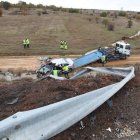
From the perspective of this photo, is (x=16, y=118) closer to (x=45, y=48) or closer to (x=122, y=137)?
(x=122, y=137)

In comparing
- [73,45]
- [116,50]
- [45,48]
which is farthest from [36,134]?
[73,45]

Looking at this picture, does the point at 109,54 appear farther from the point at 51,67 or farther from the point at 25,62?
the point at 25,62

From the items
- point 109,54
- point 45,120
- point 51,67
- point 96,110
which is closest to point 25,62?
point 51,67

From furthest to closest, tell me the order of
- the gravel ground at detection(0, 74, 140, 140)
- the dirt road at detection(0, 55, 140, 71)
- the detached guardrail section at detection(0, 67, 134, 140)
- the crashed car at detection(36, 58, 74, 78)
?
the dirt road at detection(0, 55, 140, 71)
the crashed car at detection(36, 58, 74, 78)
the gravel ground at detection(0, 74, 140, 140)
the detached guardrail section at detection(0, 67, 134, 140)

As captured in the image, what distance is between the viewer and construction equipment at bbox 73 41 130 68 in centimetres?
1563

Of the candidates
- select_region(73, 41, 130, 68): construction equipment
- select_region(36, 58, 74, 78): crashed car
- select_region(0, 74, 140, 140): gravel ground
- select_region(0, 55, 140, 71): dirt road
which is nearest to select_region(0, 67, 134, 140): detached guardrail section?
select_region(0, 74, 140, 140): gravel ground

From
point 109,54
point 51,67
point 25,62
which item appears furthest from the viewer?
point 109,54

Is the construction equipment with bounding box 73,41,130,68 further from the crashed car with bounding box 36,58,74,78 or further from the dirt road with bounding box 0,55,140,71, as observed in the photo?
the crashed car with bounding box 36,58,74,78

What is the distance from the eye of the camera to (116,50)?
17.8 metres

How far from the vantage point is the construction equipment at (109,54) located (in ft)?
51.3

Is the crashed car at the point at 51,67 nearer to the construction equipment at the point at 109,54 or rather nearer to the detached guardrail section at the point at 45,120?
the construction equipment at the point at 109,54

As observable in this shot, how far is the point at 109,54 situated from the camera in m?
17.1

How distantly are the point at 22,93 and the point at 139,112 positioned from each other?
12.0ft

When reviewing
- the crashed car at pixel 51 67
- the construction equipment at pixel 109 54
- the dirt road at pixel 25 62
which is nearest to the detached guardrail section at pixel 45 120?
the crashed car at pixel 51 67
